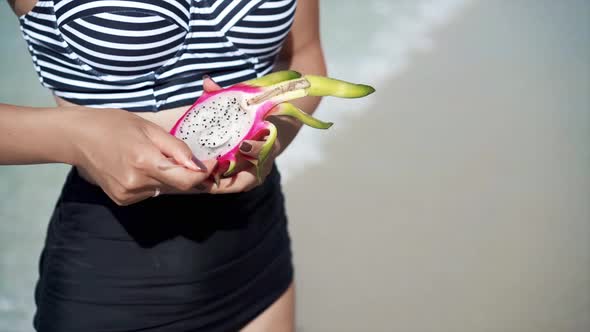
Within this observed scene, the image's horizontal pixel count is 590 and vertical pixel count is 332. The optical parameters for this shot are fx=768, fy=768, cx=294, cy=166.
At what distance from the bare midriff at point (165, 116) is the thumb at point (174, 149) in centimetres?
20

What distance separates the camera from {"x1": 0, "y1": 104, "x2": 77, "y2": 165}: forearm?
0.90m

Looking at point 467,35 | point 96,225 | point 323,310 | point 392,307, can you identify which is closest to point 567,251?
point 392,307

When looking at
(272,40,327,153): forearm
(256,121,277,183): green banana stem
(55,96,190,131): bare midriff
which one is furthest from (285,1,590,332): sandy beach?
(256,121,277,183): green banana stem

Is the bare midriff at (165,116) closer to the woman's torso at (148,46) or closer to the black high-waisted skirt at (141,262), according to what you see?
the woman's torso at (148,46)

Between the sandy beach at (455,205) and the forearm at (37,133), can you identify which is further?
the sandy beach at (455,205)

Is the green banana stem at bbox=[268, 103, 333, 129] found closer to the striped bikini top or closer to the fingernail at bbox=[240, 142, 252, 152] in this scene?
the fingernail at bbox=[240, 142, 252, 152]

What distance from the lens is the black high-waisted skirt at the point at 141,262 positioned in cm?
107

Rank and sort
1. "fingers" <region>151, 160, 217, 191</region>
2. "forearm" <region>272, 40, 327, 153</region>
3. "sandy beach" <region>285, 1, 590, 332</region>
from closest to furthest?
"fingers" <region>151, 160, 217, 191</region>
"forearm" <region>272, 40, 327, 153</region>
"sandy beach" <region>285, 1, 590, 332</region>

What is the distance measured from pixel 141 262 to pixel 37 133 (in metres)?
0.26

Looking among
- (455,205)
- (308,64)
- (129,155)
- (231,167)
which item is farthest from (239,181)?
(455,205)

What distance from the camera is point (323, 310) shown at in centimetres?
236

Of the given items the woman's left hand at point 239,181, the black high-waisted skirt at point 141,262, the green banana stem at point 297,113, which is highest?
the green banana stem at point 297,113

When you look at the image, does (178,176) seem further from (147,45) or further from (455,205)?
(455,205)

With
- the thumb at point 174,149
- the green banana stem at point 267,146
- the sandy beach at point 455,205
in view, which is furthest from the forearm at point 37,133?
the sandy beach at point 455,205
